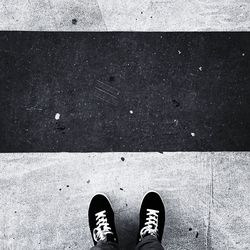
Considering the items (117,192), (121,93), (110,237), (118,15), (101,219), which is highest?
(118,15)

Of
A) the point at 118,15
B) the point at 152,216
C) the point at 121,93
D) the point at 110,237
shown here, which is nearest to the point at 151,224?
the point at 152,216

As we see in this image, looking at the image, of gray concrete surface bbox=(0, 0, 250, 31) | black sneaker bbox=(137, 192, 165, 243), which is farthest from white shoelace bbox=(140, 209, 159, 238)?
gray concrete surface bbox=(0, 0, 250, 31)

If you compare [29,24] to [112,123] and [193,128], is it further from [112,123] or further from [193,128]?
[193,128]

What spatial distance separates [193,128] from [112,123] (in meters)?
0.58

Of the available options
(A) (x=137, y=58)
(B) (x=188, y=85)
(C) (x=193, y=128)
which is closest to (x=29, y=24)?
(A) (x=137, y=58)

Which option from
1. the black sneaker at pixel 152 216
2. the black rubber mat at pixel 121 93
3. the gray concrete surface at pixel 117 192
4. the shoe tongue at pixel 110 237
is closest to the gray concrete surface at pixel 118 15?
the black rubber mat at pixel 121 93

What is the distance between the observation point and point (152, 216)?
8.93 ft

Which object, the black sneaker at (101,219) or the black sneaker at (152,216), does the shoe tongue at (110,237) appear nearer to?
the black sneaker at (101,219)

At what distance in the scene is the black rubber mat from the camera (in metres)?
2.71

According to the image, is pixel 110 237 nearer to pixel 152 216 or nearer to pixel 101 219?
pixel 101 219

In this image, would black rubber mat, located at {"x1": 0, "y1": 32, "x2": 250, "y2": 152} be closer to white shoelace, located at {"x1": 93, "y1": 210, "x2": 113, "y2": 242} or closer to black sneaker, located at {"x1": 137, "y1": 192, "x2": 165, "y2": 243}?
black sneaker, located at {"x1": 137, "y1": 192, "x2": 165, "y2": 243}

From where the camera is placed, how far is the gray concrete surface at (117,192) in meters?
2.71

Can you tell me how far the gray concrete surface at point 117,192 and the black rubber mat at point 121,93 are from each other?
0.30 feet

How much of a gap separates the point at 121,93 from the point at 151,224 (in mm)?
961
